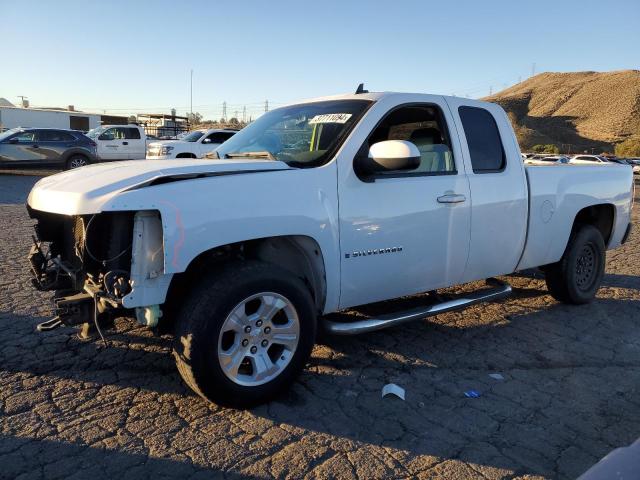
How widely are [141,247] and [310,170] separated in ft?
3.87

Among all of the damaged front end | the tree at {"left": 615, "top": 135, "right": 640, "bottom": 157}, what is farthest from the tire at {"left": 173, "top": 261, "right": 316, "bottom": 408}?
the tree at {"left": 615, "top": 135, "right": 640, "bottom": 157}

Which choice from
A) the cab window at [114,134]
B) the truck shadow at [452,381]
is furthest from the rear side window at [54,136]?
the truck shadow at [452,381]

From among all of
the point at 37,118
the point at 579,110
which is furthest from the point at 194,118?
the point at 579,110

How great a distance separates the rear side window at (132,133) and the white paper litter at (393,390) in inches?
872

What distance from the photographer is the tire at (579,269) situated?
538 cm

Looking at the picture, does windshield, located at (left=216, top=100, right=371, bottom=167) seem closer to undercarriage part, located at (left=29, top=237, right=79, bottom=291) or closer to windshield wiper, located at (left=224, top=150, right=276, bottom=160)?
windshield wiper, located at (left=224, top=150, right=276, bottom=160)

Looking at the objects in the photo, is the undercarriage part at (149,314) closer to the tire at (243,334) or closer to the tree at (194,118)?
the tire at (243,334)

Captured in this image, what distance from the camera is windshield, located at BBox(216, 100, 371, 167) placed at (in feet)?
12.2

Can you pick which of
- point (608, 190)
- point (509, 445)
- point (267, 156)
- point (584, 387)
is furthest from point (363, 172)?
point (608, 190)

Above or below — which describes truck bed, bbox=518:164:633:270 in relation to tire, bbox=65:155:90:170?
above

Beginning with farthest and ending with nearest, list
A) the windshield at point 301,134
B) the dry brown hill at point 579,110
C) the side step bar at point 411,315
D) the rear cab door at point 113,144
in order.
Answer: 1. the dry brown hill at point 579,110
2. the rear cab door at point 113,144
3. the windshield at point 301,134
4. the side step bar at point 411,315

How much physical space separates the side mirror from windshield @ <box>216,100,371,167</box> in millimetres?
299

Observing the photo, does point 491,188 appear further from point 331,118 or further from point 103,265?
point 103,265

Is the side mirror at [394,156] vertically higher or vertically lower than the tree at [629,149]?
lower
